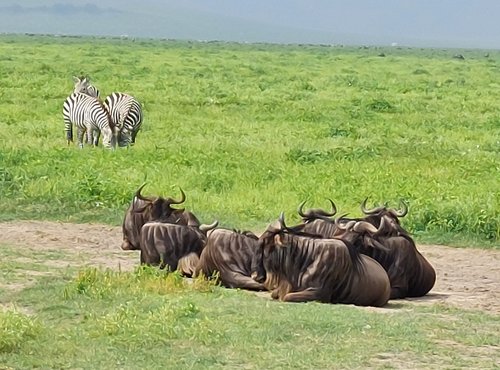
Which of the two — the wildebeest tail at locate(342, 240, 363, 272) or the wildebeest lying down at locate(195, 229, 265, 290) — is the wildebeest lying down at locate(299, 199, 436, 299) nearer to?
the wildebeest tail at locate(342, 240, 363, 272)

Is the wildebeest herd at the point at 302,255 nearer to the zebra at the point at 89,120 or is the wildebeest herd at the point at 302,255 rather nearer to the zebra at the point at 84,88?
the zebra at the point at 89,120

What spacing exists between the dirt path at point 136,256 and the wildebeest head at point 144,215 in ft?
0.44

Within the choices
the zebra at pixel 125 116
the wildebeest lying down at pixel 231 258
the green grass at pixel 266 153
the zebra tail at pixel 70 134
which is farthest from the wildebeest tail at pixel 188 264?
the zebra tail at pixel 70 134

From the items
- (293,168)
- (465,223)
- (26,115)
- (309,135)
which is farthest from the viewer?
(26,115)

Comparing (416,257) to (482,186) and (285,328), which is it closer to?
(285,328)

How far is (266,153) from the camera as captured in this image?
16.6m

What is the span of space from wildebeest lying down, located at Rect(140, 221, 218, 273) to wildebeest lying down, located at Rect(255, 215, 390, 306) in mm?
1151

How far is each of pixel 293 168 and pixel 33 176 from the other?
3.35 meters

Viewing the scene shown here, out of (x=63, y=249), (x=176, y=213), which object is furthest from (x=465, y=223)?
(x=63, y=249)

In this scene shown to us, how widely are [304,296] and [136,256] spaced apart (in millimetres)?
2513

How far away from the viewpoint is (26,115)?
69.7 feet

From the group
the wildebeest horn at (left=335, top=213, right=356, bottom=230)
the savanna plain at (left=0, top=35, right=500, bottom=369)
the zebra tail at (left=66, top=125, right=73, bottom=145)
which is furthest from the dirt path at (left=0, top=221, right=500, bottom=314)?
the zebra tail at (left=66, top=125, right=73, bottom=145)

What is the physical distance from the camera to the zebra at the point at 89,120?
59.0ft

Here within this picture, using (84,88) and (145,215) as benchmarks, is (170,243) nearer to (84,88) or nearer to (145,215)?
(145,215)
